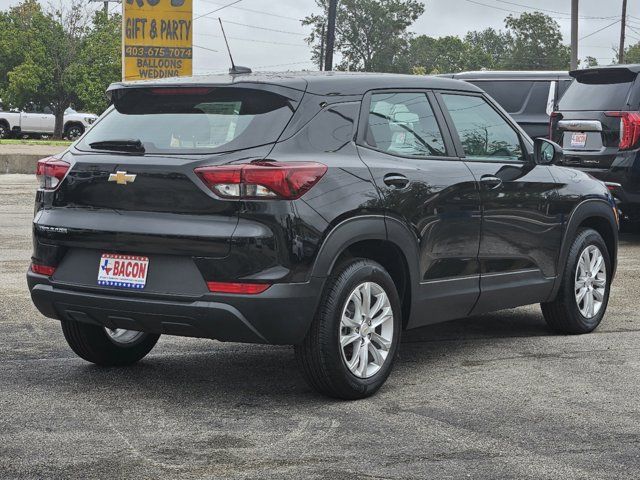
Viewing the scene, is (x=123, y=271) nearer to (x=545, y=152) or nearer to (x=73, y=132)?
(x=545, y=152)

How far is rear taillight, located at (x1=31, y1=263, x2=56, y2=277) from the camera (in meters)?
5.87

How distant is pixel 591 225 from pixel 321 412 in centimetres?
325

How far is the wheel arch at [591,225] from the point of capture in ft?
24.6

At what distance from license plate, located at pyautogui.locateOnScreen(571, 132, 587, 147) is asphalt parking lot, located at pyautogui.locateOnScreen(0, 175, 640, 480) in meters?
5.32

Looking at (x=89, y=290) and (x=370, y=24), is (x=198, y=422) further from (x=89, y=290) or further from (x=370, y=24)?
(x=370, y=24)

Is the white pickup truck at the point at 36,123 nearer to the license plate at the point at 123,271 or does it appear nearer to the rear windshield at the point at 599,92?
the rear windshield at the point at 599,92

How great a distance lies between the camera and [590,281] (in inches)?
308

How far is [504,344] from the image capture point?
7457 millimetres

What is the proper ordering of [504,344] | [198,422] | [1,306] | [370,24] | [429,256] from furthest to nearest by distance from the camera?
[370,24]
[1,306]
[504,344]
[429,256]
[198,422]

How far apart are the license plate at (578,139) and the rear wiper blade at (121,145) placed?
8.10 metres

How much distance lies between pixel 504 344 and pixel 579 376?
41.5 inches

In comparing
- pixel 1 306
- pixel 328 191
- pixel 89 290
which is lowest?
pixel 1 306

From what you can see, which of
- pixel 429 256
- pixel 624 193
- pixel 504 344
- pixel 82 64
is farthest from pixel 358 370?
pixel 82 64

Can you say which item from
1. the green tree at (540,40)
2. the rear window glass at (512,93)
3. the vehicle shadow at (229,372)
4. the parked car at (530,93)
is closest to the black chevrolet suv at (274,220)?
the vehicle shadow at (229,372)
